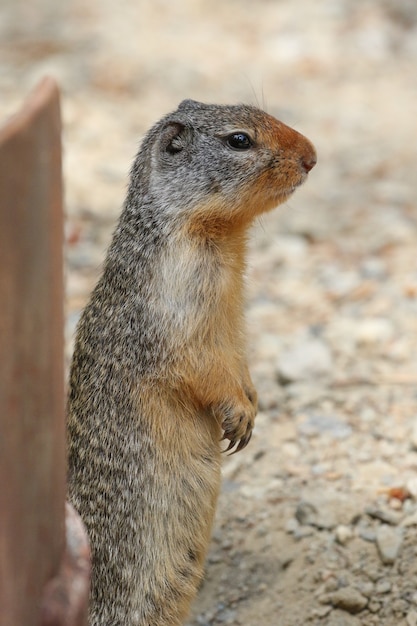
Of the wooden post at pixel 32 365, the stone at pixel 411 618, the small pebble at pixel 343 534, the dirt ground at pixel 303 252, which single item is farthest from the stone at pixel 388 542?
the wooden post at pixel 32 365

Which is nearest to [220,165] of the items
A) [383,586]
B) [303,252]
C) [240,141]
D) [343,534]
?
[240,141]

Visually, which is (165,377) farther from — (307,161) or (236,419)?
(307,161)

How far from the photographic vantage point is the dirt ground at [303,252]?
14.0 ft

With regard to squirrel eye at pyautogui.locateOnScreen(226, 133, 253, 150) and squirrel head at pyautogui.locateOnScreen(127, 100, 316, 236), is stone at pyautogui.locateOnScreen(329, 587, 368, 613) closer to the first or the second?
squirrel head at pyautogui.locateOnScreen(127, 100, 316, 236)

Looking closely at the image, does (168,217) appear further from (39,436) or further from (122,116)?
(122,116)

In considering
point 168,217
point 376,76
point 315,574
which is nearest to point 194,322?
point 168,217

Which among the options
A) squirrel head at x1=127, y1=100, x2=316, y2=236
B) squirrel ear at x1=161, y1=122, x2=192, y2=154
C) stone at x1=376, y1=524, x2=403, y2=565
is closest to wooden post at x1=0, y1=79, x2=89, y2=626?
squirrel head at x1=127, y1=100, x2=316, y2=236

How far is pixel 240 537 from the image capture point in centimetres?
454

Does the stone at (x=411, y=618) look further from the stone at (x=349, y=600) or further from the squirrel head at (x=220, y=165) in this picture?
the squirrel head at (x=220, y=165)

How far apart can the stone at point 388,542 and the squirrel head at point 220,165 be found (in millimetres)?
1478

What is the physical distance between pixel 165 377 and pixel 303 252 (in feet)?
11.7

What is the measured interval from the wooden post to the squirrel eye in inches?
65.8

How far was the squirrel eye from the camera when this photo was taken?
3.83 meters

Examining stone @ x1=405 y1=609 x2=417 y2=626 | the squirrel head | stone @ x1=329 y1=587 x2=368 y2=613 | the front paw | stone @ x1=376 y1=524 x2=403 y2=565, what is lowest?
stone @ x1=405 y1=609 x2=417 y2=626
